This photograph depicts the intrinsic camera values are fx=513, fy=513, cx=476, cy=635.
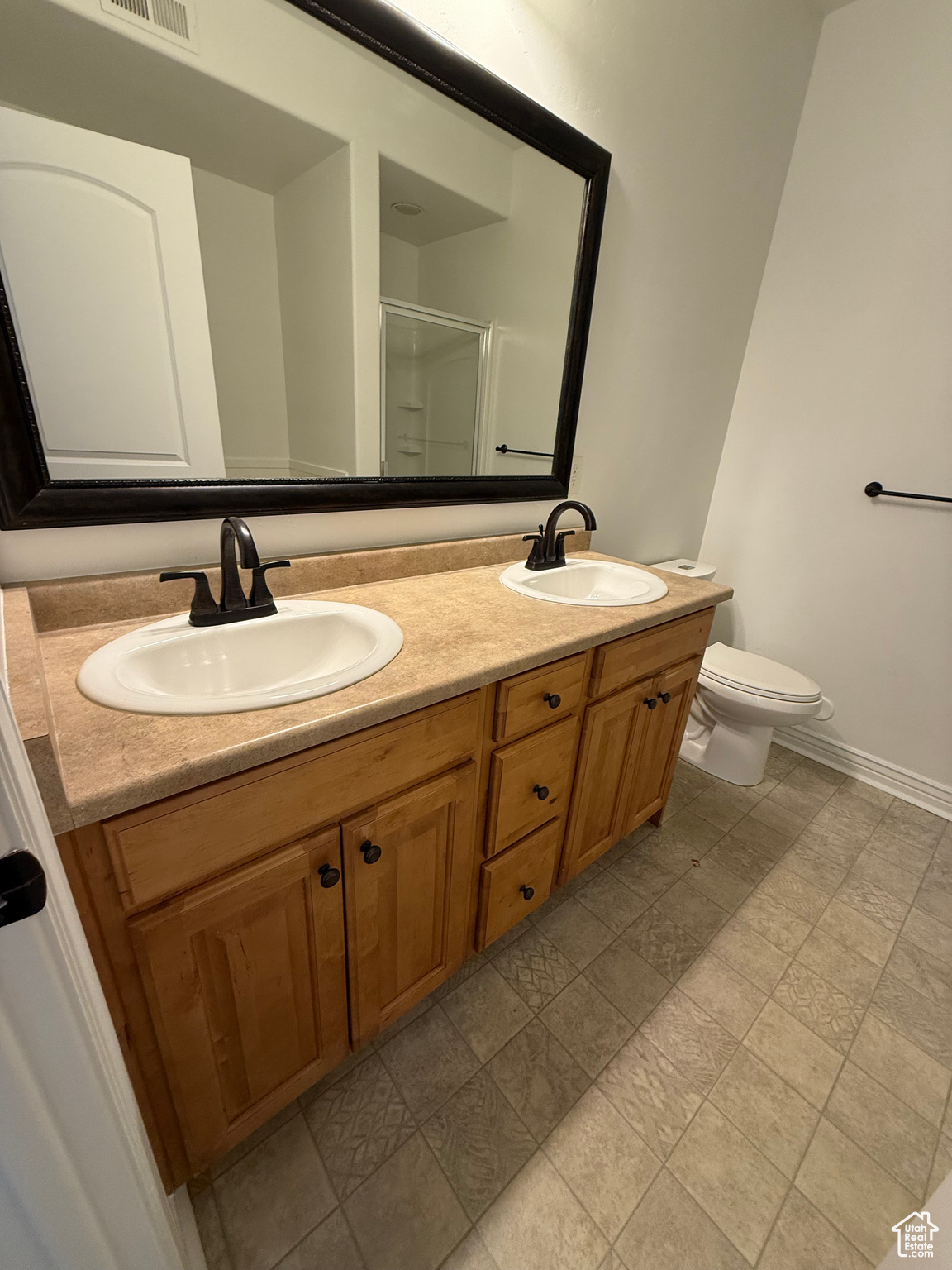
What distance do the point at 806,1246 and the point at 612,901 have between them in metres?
0.67

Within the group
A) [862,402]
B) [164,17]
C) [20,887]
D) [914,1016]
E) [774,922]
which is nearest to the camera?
[20,887]

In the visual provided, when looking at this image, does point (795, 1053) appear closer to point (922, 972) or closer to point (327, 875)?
point (922, 972)

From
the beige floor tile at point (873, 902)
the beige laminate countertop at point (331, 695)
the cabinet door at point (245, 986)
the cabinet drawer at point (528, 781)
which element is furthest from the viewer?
the beige floor tile at point (873, 902)

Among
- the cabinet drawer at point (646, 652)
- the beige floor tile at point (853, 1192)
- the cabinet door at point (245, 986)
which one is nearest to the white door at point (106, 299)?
the cabinet door at point (245, 986)

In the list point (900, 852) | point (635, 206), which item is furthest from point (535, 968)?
point (635, 206)

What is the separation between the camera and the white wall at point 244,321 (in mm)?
862

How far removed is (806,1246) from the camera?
33.6 inches

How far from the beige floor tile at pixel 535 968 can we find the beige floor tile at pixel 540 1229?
297 millimetres

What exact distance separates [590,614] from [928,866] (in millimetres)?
1554

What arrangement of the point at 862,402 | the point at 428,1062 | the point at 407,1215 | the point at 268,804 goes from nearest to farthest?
A: the point at 268,804
the point at 407,1215
the point at 428,1062
the point at 862,402

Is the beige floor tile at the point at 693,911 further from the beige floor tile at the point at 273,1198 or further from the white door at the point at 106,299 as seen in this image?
the white door at the point at 106,299

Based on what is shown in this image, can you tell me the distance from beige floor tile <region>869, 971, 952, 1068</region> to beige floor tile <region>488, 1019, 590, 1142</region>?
A: 762 mm

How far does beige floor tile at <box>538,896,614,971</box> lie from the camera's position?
51.3 inches

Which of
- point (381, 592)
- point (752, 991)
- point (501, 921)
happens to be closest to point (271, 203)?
point (381, 592)
